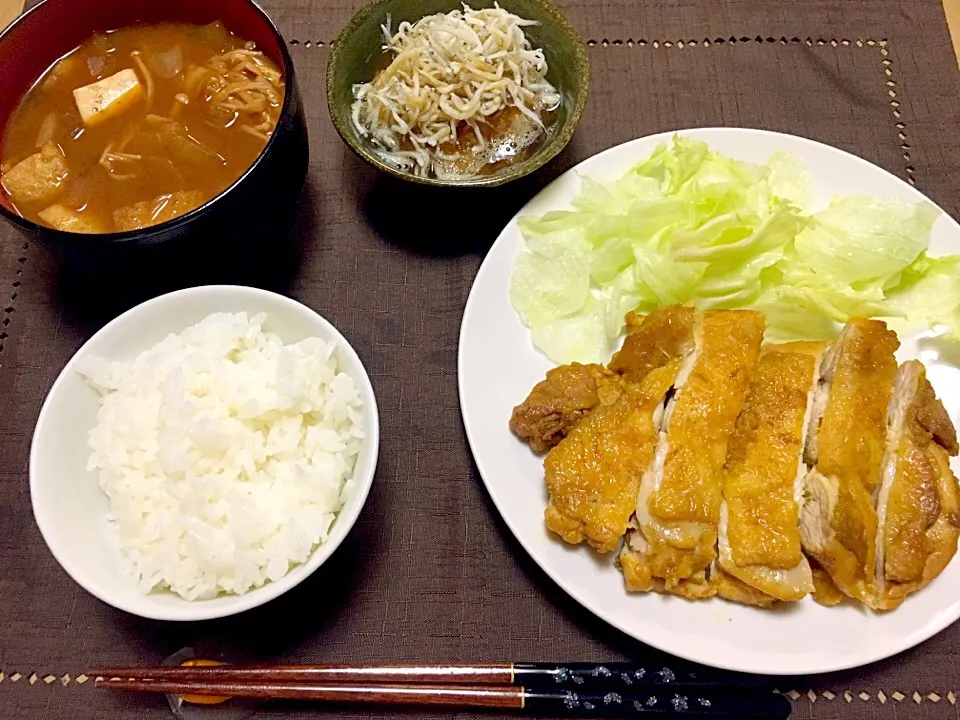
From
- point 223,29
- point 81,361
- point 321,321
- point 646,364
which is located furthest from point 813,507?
point 223,29

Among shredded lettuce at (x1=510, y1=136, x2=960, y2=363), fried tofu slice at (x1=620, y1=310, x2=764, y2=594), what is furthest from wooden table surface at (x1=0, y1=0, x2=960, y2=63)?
fried tofu slice at (x1=620, y1=310, x2=764, y2=594)

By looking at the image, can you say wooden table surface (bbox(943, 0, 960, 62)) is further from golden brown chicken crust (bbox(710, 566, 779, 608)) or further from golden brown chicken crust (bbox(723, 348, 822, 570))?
golden brown chicken crust (bbox(710, 566, 779, 608))

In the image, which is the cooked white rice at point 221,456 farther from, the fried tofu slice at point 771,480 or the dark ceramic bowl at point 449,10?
the fried tofu slice at point 771,480

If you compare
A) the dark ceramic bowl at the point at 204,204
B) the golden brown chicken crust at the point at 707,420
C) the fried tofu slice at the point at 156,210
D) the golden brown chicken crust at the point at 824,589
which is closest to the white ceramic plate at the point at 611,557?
the golden brown chicken crust at the point at 824,589

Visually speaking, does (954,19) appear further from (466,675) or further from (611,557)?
(466,675)

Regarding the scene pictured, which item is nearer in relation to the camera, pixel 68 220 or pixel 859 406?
pixel 859 406

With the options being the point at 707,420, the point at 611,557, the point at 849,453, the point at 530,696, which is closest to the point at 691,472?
the point at 707,420
